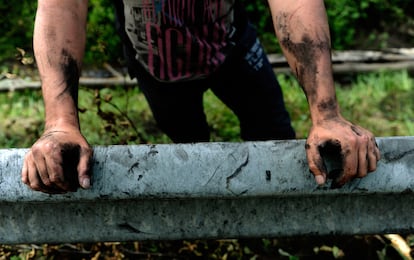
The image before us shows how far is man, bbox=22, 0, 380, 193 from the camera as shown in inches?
56.6

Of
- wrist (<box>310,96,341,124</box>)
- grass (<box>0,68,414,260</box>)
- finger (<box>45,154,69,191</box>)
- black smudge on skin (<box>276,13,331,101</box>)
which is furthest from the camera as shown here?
grass (<box>0,68,414,260</box>)

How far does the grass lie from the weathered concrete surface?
84 cm

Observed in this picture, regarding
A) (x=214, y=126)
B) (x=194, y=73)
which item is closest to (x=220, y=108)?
(x=214, y=126)

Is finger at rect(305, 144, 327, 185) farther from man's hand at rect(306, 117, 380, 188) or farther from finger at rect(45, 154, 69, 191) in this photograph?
finger at rect(45, 154, 69, 191)

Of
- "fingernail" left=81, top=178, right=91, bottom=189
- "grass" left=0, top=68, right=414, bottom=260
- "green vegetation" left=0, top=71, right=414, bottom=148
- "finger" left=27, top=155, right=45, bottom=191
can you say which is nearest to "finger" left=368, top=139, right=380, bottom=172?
"fingernail" left=81, top=178, right=91, bottom=189

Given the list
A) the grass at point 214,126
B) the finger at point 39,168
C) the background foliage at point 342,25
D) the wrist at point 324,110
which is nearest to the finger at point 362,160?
the wrist at point 324,110

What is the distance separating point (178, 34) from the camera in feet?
7.48

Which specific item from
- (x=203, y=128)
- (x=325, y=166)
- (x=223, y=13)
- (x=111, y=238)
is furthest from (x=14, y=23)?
(x=325, y=166)

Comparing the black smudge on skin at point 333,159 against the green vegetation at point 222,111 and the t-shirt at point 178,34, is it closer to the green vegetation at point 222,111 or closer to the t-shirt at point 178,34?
the t-shirt at point 178,34

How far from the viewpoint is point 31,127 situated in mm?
4211

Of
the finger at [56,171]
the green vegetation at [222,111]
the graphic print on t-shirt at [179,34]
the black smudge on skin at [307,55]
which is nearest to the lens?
the finger at [56,171]

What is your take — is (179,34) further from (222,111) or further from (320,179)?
(222,111)

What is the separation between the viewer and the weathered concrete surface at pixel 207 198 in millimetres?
1469

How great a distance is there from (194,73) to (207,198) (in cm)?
102
